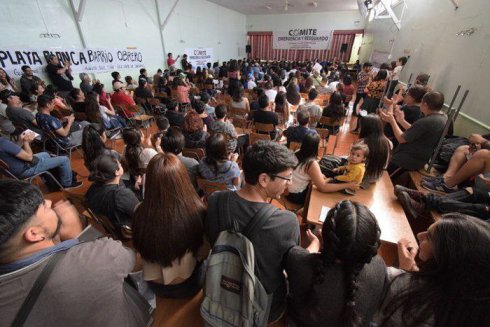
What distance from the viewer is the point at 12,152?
2416 millimetres

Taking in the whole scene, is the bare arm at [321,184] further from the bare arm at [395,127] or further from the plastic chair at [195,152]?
the plastic chair at [195,152]

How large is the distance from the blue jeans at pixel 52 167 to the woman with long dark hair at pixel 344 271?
10.8 feet

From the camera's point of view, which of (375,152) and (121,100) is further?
(121,100)

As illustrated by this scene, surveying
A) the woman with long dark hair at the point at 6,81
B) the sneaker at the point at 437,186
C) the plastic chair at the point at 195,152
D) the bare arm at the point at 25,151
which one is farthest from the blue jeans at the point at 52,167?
the sneaker at the point at 437,186

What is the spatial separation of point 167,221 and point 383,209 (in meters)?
1.64

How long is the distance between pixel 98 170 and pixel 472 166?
10.3ft

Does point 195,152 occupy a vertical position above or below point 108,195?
below

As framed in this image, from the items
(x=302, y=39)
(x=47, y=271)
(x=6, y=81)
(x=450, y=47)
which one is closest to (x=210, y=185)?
(x=47, y=271)

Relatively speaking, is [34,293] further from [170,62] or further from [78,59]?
[170,62]

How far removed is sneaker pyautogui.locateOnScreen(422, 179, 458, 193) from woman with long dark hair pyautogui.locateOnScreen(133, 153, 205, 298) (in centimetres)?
238

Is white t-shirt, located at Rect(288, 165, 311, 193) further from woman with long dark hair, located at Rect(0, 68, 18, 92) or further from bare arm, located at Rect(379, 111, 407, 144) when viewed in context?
woman with long dark hair, located at Rect(0, 68, 18, 92)

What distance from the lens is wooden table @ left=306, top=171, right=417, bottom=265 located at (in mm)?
1501

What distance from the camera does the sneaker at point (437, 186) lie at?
212 centimetres

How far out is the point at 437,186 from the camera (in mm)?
2211
